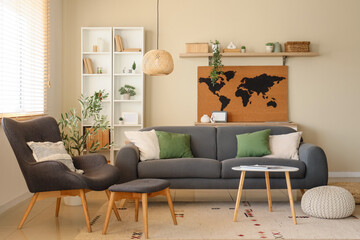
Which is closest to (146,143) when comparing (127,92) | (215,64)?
(127,92)

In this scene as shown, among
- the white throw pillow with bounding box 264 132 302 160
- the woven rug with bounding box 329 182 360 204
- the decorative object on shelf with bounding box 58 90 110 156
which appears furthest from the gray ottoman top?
the woven rug with bounding box 329 182 360 204

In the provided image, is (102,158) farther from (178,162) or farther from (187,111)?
(187,111)

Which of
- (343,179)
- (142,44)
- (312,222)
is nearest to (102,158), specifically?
(312,222)

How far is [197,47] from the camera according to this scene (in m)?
7.00

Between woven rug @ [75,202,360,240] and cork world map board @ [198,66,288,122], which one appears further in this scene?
cork world map board @ [198,66,288,122]

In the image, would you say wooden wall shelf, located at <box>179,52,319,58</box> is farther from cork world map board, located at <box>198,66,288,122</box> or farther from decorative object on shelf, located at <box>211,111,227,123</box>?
decorative object on shelf, located at <box>211,111,227,123</box>

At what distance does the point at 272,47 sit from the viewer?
6996 millimetres

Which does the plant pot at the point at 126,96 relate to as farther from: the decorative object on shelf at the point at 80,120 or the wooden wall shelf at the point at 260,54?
the wooden wall shelf at the point at 260,54

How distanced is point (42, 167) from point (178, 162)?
5.13 feet

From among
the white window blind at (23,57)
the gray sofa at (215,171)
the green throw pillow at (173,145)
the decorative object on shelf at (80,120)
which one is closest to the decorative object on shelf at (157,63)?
the decorative object on shelf at (80,120)

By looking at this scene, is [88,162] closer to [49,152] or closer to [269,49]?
[49,152]

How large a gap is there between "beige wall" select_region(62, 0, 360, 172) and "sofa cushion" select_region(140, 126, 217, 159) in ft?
4.94

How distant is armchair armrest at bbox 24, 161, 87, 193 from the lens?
4047 mm

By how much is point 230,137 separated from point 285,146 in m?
0.69
